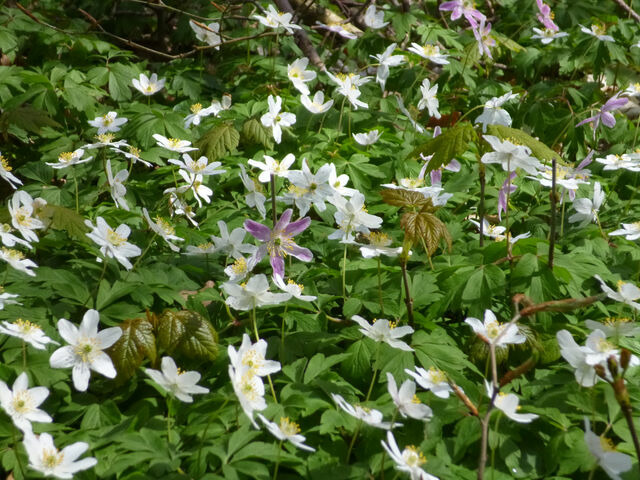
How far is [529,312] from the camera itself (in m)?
1.73

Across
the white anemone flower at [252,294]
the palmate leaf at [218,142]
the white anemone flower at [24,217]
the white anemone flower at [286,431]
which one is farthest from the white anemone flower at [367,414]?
the palmate leaf at [218,142]

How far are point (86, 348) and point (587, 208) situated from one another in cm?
229

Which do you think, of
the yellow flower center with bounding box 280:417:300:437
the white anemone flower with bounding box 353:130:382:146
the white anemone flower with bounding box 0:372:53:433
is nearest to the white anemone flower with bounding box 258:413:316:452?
the yellow flower center with bounding box 280:417:300:437

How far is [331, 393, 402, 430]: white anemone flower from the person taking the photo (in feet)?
6.22

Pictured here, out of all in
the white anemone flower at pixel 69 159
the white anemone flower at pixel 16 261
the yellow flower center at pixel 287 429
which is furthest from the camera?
the white anemone flower at pixel 69 159

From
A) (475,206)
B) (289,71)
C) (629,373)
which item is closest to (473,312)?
(629,373)

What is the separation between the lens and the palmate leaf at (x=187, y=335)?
2211mm

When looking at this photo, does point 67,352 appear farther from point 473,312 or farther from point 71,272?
point 473,312

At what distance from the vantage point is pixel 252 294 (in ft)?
7.23

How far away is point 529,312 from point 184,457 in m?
1.05

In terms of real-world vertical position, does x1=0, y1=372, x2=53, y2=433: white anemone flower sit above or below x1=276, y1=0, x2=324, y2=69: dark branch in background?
above

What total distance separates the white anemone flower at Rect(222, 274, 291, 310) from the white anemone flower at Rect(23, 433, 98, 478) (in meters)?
0.64

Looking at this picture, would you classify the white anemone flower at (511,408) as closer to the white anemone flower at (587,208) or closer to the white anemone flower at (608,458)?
the white anemone flower at (608,458)

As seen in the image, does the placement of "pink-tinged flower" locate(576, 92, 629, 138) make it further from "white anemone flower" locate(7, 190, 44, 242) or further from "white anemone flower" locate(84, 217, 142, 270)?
"white anemone flower" locate(7, 190, 44, 242)
